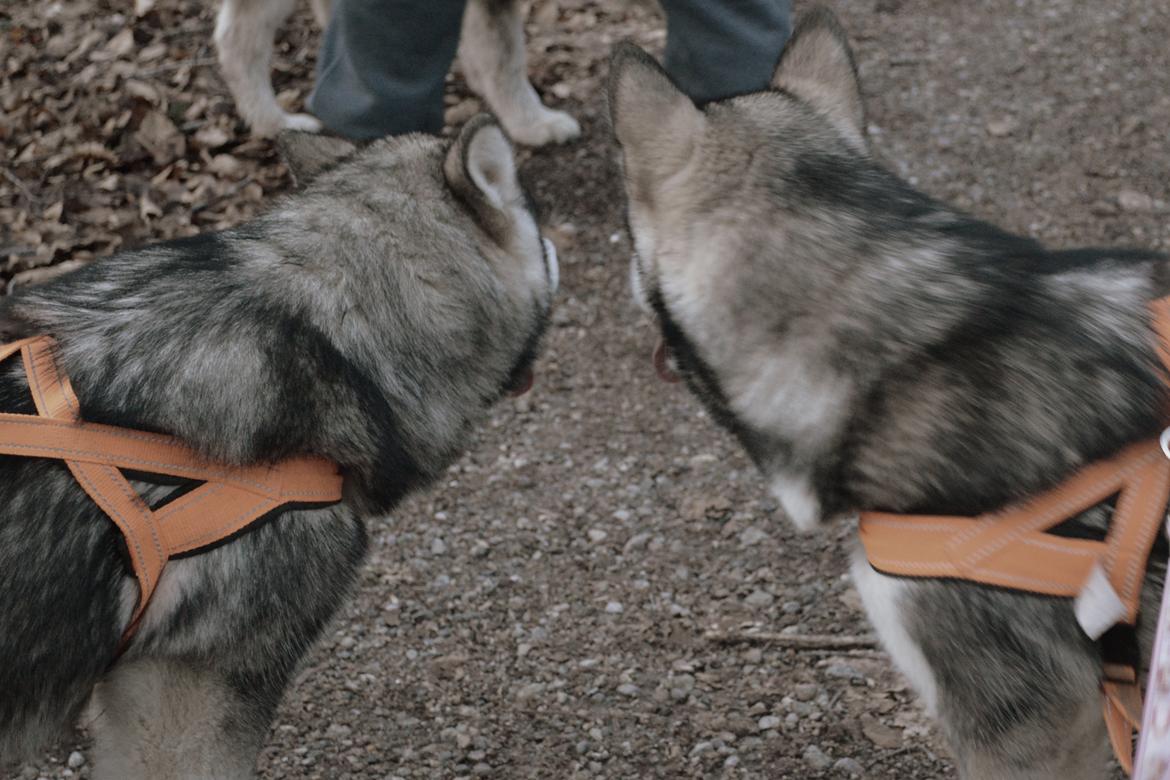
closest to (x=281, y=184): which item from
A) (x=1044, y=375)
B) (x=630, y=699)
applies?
(x=630, y=699)

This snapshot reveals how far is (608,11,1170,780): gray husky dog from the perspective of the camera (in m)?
1.88

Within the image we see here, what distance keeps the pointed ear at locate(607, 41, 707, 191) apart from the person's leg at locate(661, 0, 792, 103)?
146 centimetres

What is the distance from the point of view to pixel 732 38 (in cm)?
362

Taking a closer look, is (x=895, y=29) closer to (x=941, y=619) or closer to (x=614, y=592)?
(x=614, y=592)

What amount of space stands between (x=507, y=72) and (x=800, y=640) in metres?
2.72

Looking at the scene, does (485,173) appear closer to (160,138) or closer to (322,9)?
(322,9)

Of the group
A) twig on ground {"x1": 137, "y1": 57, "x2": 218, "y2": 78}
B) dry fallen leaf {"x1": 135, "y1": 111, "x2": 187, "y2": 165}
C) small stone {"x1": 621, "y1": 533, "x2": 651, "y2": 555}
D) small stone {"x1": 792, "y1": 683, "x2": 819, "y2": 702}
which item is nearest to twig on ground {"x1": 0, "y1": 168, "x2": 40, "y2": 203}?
dry fallen leaf {"x1": 135, "y1": 111, "x2": 187, "y2": 165}

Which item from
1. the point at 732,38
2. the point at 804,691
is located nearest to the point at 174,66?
the point at 732,38

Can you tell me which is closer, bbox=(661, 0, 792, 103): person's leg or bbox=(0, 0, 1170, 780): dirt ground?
bbox=(0, 0, 1170, 780): dirt ground

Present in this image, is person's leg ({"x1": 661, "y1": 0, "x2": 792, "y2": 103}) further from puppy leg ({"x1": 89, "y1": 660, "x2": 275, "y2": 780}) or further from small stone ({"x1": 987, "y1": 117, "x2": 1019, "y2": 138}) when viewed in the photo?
puppy leg ({"x1": 89, "y1": 660, "x2": 275, "y2": 780})

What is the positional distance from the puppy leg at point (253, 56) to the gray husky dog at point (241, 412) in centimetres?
260

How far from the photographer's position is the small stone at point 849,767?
8.92 feet

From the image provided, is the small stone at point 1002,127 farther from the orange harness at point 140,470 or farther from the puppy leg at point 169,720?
the puppy leg at point 169,720

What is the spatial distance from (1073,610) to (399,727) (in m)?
1.72
